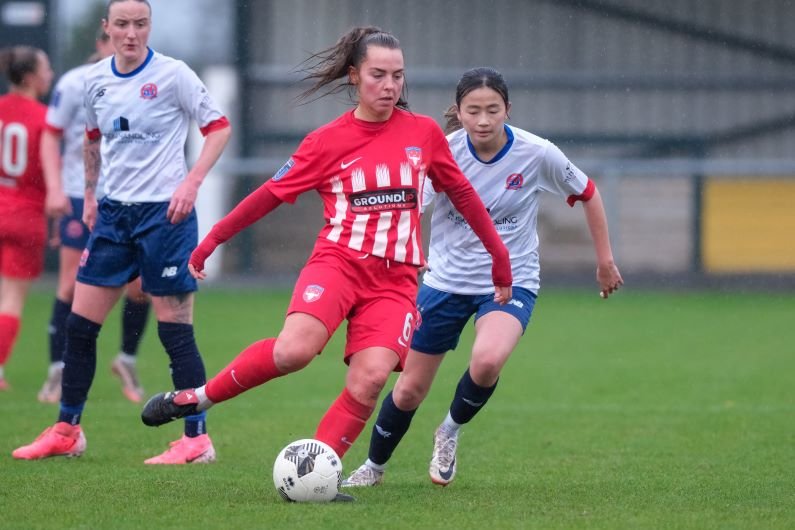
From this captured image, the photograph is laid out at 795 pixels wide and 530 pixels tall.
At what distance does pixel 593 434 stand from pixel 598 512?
7.65 feet

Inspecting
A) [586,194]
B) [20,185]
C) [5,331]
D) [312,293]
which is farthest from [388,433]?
[20,185]

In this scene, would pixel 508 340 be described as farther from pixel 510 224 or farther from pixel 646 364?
pixel 646 364

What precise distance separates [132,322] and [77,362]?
7.17ft

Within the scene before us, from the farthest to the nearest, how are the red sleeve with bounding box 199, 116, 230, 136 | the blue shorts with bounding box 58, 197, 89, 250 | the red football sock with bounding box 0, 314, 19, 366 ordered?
the red football sock with bounding box 0, 314, 19, 366 < the blue shorts with bounding box 58, 197, 89, 250 < the red sleeve with bounding box 199, 116, 230, 136

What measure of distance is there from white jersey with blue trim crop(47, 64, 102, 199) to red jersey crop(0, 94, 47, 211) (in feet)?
0.67

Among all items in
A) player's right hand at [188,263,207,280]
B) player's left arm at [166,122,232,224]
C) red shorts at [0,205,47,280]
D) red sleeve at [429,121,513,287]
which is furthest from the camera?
red shorts at [0,205,47,280]

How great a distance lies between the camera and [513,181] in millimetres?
5820

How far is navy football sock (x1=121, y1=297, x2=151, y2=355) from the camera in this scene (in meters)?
8.30

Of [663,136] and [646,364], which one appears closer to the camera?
[646,364]

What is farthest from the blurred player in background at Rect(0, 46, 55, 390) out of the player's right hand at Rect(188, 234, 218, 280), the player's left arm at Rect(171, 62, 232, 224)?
the player's right hand at Rect(188, 234, 218, 280)

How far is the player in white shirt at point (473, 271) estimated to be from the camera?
5.76 metres

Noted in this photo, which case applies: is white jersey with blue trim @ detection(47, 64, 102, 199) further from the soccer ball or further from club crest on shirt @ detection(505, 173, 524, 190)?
the soccer ball

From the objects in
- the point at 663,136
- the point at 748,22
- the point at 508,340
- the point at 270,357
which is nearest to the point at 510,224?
the point at 508,340

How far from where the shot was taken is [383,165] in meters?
5.13
